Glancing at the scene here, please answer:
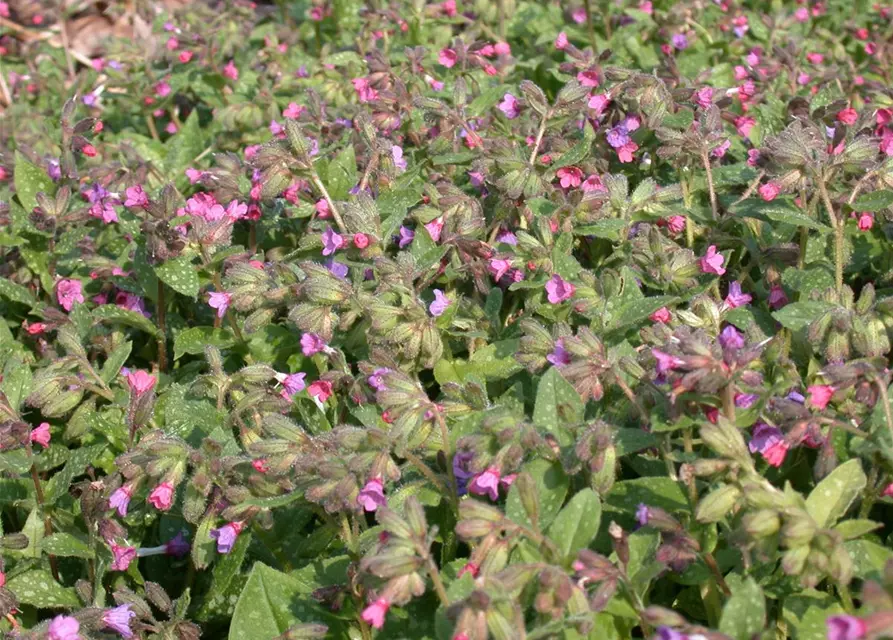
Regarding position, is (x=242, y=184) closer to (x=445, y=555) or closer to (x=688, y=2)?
(x=445, y=555)

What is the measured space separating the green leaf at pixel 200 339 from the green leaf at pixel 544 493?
4.84 ft

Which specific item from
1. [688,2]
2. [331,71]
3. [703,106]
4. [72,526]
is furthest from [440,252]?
[688,2]

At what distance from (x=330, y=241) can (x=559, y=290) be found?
82 centimetres

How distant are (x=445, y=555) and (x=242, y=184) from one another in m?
1.93

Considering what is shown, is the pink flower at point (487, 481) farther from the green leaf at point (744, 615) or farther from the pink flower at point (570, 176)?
the pink flower at point (570, 176)

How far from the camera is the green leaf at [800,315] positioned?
3119 mm

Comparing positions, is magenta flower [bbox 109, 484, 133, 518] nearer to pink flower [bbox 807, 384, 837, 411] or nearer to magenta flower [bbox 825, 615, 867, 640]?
pink flower [bbox 807, 384, 837, 411]

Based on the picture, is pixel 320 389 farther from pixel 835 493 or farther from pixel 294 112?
pixel 294 112

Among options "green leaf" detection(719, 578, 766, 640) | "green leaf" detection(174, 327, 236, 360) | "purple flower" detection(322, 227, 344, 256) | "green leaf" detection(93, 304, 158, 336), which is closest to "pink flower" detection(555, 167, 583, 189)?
"purple flower" detection(322, 227, 344, 256)

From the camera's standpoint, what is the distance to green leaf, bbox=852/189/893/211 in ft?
10.9

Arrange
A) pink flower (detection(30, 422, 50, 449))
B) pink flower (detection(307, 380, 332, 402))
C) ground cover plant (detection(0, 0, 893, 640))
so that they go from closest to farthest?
1. ground cover plant (detection(0, 0, 893, 640))
2. pink flower (detection(307, 380, 332, 402))
3. pink flower (detection(30, 422, 50, 449))

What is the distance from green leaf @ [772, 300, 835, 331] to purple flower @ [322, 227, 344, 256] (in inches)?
57.2

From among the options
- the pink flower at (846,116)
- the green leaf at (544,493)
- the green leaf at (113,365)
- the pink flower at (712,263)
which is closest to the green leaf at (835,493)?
the green leaf at (544,493)

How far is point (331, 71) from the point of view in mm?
5523
